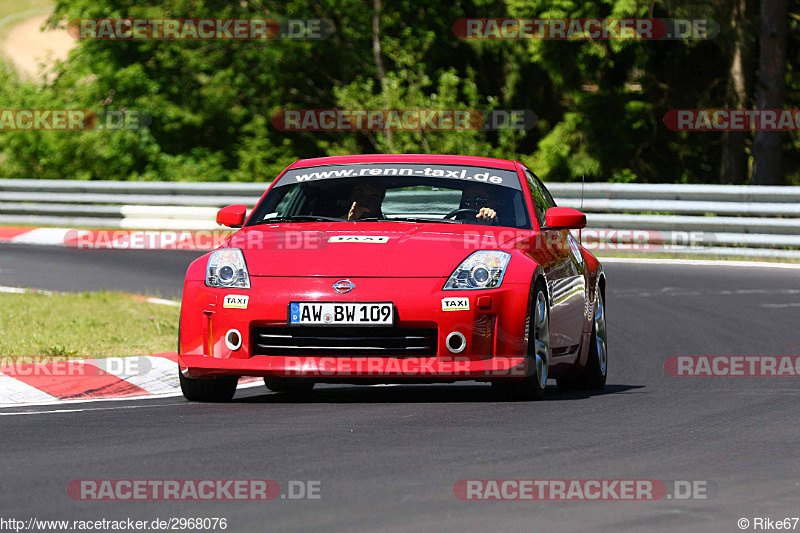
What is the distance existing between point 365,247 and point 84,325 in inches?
187

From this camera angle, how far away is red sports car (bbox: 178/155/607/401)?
26.4ft

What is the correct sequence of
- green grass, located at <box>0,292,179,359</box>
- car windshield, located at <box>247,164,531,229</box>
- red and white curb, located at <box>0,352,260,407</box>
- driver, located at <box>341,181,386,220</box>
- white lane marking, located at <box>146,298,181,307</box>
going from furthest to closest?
white lane marking, located at <box>146,298,181,307</box> → green grass, located at <box>0,292,179,359</box> → driver, located at <box>341,181,386,220</box> → car windshield, located at <box>247,164,531,229</box> → red and white curb, located at <box>0,352,260,407</box>

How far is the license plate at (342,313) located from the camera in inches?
316

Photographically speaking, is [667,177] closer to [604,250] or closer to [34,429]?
[604,250]

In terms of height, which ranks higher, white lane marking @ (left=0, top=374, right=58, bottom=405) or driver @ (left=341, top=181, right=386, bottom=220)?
driver @ (left=341, top=181, right=386, bottom=220)
